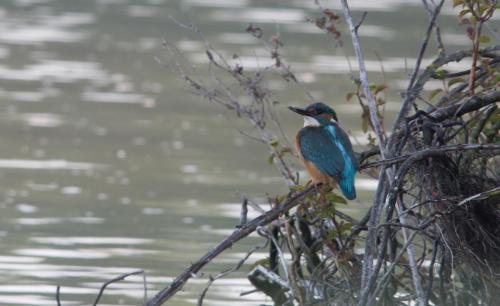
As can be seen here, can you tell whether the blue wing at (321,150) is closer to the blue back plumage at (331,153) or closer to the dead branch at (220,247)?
the blue back plumage at (331,153)

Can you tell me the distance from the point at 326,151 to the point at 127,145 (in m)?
4.48

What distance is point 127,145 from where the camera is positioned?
944cm

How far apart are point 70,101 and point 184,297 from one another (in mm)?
5272

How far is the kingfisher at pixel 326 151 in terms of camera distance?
4969 millimetres

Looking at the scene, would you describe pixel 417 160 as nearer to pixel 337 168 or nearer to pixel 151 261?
pixel 337 168

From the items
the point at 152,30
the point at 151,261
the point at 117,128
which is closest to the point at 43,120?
the point at 117,128

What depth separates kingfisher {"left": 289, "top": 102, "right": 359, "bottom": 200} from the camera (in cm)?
497

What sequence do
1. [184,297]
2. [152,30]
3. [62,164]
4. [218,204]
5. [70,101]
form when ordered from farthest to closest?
[152,30], [70,101], [62,164], [218,204], [184,297]

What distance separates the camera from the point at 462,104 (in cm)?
481

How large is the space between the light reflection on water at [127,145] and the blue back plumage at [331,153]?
0.95m

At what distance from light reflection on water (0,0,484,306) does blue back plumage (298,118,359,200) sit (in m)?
0.95

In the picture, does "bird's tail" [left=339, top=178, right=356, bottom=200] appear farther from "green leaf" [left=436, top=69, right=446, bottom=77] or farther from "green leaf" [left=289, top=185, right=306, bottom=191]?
"green leaf" [left=436, top=69, right=446, bottom=77]

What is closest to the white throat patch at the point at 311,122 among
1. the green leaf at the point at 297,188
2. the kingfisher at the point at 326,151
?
the kingfisher at the point at 326,151

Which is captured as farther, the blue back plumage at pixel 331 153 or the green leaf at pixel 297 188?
the blue back plumage at pixel 331 153
